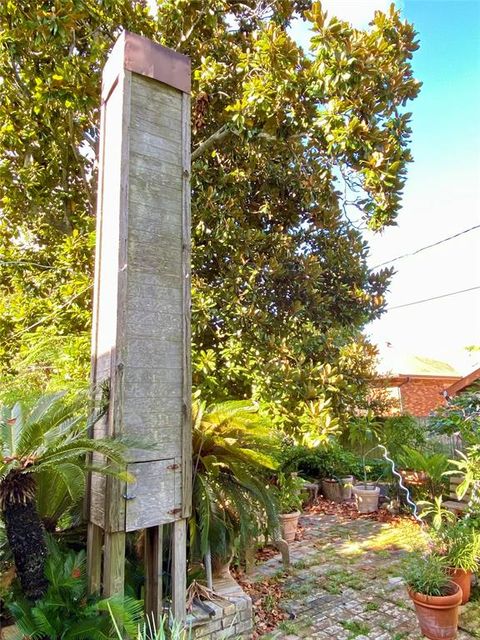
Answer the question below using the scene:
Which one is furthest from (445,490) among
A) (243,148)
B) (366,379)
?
(243,148)

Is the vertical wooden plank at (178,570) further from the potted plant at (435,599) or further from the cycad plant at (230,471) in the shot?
the potted plant at (435,599)

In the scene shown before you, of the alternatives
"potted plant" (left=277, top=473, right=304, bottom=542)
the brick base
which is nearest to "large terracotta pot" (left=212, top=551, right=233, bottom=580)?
the brick base

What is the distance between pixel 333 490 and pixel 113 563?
19.5ft

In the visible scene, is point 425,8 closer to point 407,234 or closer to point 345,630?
point 407,234

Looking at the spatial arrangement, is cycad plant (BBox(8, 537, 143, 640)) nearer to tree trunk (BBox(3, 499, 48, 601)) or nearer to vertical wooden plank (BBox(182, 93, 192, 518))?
tree trunk (BBox(3, 499, 48, 601))

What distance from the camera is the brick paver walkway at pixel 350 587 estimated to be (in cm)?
324

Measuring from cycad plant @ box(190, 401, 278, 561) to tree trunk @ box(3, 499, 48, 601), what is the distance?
113 cm

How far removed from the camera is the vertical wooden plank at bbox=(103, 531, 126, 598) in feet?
7.14

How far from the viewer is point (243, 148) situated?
4.67 metres

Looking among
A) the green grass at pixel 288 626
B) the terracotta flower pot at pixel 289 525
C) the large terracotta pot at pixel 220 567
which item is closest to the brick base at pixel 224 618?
the large terracotta pot at pixel 220 567

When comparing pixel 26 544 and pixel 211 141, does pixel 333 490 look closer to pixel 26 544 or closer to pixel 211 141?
pixel 211 141

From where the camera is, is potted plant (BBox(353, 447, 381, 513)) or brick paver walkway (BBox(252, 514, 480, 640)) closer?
brick paver walkway (BBox(252, 514, 480, 640))

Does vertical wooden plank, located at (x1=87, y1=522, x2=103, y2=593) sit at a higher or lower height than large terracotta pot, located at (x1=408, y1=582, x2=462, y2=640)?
higher

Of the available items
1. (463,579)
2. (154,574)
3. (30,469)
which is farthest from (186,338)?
(463,579)
